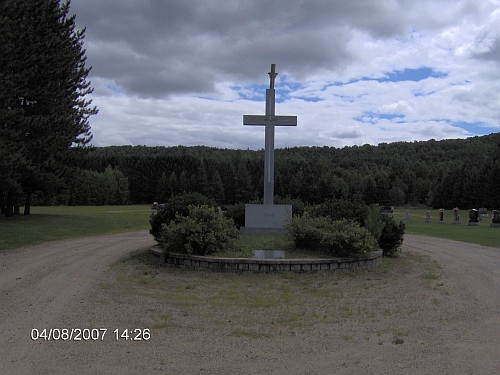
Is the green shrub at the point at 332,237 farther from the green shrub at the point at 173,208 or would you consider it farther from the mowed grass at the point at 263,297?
the green shrub at the point at 173,208

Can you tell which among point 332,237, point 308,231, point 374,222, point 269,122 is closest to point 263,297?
point 332,237

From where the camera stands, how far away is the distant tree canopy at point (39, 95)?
1936 cm

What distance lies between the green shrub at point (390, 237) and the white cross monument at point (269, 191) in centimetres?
289

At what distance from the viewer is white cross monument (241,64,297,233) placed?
13.5 meters

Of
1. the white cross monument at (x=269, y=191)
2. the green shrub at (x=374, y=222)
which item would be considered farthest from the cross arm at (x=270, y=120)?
the green shrub at (x=374, y=222)

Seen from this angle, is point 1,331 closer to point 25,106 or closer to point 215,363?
point 215,363

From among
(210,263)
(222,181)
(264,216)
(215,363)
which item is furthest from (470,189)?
(215,363)

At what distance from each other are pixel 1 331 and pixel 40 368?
1.33m

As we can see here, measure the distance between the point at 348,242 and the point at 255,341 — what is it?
451 cm

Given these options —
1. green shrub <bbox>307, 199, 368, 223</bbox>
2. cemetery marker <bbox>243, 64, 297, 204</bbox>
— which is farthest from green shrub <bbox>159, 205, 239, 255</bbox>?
cemetery marker <bbox>243, 64, 297, 204</bbox>

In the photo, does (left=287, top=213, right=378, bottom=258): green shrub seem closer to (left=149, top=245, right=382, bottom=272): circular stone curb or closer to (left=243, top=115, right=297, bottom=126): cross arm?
(left=149, top=245, right=382, bottom=272): circular stone curb

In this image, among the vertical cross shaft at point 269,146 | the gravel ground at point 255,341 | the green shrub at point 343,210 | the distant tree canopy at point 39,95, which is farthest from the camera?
the distant tree canopy at point 39,95

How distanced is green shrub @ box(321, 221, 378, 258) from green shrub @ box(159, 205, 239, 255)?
6.58 feet

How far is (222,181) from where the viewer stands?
244 feet
